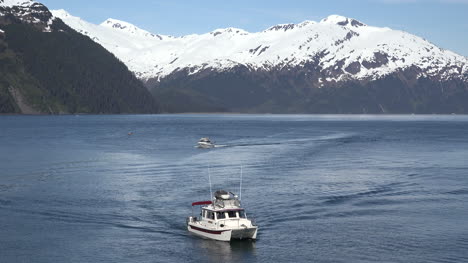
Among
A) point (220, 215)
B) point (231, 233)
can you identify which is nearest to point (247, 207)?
point (220, 215)

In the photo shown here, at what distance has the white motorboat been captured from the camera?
81.8 meters

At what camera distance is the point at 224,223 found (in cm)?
8262

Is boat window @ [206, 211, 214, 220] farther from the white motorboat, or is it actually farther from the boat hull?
the boat hull

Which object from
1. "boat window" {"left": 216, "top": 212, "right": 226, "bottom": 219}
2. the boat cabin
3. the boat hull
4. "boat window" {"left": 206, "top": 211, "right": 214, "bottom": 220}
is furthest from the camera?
"boat window" {"left": 206, "top": 211, "right": 214, "bottom": 220}

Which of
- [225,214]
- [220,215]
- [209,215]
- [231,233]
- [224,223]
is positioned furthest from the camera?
[209,215]

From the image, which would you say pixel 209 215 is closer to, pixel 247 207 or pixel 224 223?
pixel 224 223

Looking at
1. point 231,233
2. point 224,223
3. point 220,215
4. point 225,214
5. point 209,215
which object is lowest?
point 231,233

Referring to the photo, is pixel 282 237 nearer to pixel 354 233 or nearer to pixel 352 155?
pixel 354 233

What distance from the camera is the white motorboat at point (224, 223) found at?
81750 millimetres

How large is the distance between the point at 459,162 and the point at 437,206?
2819 inches

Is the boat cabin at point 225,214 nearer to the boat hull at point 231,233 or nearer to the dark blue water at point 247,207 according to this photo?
the boat hull at point 231,233

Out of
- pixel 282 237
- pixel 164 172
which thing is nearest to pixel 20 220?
pixel 282 237

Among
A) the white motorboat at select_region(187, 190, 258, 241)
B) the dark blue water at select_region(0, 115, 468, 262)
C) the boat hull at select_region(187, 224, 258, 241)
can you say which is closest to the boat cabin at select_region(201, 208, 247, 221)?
the white motorboat at select_region(187, 190, 258, 241)

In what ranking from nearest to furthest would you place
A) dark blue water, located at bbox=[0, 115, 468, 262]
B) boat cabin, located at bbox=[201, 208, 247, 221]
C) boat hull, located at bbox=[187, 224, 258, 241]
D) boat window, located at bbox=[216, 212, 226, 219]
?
dark blue water, located at bbox=[0, 115, 468, 262]
boat hull, located at bbox=[187, 224, 258, 241]
boat cabin, located at bbox=[201, 208, 247, 221]
boat window, located at bbox=[216, 212, 226, 219]
